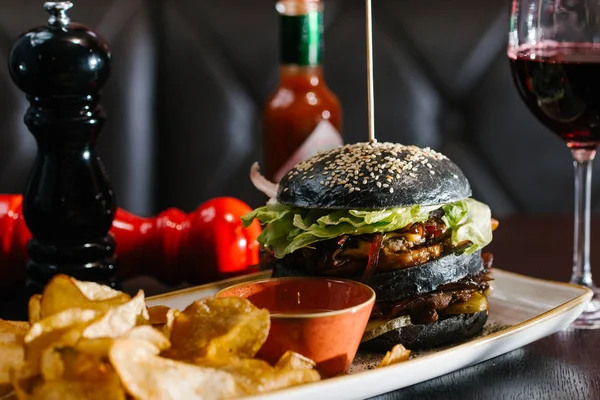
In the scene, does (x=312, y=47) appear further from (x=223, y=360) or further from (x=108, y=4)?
(x=223, y=360)

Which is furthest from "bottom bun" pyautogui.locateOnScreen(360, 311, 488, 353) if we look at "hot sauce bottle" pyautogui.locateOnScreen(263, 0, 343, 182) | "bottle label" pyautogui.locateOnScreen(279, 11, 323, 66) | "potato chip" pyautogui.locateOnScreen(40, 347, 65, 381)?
"bottle label" pyautogui.locateOnScreen(279, 11, 323, 66)

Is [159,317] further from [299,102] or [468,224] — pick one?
[299,102]

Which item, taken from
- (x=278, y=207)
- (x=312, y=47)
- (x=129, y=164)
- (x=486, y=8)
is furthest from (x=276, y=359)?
(x=486, y=8)

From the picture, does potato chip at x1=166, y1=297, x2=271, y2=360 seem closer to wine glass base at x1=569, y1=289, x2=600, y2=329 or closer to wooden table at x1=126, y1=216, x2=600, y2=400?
wooden table at x1=126, y1=216, x2=600, y2=400

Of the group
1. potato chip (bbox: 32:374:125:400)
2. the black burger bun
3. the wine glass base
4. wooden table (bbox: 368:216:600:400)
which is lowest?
the wine glass base

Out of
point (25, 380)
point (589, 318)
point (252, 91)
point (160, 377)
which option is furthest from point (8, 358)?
point (252, 91)

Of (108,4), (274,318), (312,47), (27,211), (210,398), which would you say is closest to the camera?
(210,398)
